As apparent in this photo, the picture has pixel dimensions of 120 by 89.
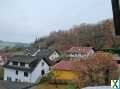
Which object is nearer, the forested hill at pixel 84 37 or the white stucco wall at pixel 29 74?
the white stucco wall at pixel 29 74

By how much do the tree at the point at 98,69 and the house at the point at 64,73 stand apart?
3.96 feet

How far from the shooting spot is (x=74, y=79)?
14.1 metres

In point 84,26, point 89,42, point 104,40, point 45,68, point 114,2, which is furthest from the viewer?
point 84,26

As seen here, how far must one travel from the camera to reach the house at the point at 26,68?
19.4 m

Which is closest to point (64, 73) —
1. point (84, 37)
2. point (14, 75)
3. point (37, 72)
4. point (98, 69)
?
point (98, 69)

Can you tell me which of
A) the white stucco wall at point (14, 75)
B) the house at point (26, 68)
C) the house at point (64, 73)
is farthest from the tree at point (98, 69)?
the white stucco wall at point (14, 75)

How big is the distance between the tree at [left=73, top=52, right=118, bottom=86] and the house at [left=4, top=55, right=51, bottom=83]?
6246 mm

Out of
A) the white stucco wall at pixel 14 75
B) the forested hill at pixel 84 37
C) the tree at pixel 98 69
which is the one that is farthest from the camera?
the forested hill at pixel 84 37

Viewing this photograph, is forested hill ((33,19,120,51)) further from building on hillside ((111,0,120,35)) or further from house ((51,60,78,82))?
building on hillside ((111,0,120,35))

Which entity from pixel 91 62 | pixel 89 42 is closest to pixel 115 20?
pixel 91 62

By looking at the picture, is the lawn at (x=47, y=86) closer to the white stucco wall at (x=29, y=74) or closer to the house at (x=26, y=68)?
the house at (x=26, y=68)

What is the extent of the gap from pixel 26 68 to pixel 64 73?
444cm

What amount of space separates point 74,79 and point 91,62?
1.53 meters

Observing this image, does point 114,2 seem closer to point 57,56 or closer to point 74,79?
point 74,79
